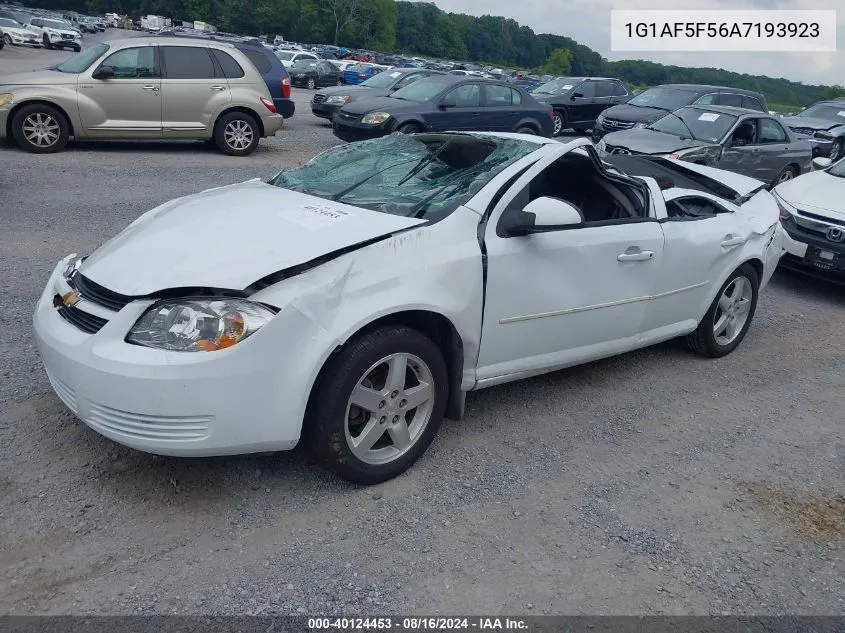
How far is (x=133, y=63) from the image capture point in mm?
10680

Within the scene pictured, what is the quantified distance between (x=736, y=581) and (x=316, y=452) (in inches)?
70.1

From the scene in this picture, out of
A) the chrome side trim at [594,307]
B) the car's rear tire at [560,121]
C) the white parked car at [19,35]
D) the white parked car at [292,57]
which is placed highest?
the white parked car at [19,35]

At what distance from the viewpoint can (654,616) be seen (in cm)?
270

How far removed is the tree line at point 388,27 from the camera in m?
94.0

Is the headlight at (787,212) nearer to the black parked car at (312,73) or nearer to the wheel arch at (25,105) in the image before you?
the wheel arch at (25,105)

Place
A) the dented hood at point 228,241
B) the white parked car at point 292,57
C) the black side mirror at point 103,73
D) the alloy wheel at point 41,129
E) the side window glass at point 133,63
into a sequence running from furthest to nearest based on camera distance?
1. the white parked car at point 292,57
2. the side window glass at point 133,63
3. the black side mirror at point 103,73
4. the alloy wheel at point 41,129
5. the dented hood at point 228,241

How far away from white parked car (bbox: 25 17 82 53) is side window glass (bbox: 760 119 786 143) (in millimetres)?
38092

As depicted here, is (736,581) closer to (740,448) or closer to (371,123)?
(740,448)

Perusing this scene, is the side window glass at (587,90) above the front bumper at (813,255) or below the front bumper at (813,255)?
above

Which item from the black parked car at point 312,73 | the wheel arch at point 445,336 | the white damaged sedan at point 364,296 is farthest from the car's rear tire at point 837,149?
the black parked car at point 312,73

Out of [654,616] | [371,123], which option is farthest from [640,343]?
[371,123]

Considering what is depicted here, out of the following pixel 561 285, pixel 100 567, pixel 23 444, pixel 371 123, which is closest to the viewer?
pixel 100 567

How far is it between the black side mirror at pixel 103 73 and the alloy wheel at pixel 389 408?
909 centimetres

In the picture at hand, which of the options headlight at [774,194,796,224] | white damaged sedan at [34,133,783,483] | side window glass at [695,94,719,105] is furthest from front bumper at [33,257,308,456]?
side window glass at [695,94,719,105]
